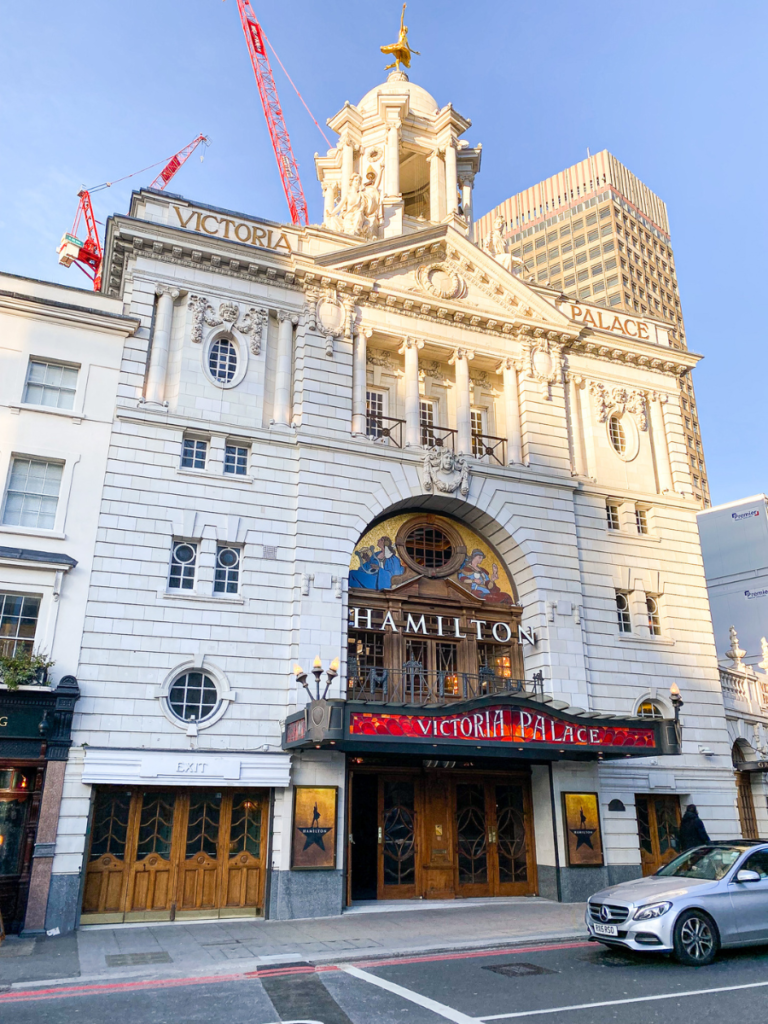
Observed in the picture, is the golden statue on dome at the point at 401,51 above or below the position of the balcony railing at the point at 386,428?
above

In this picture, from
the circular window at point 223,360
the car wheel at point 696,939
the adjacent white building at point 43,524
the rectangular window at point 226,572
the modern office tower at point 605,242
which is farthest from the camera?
the modern office tower at point 605,242

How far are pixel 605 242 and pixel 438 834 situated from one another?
93672 millimetres

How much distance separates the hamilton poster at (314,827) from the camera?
19.3 metres

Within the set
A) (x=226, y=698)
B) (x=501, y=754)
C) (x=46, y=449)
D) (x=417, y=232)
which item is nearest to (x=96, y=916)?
(x=226, y=698)

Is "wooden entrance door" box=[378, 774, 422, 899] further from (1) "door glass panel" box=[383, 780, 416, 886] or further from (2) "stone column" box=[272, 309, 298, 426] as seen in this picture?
(2) "stone column" box=[272, 309, 298, 426]

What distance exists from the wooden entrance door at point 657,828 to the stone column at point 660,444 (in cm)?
1079

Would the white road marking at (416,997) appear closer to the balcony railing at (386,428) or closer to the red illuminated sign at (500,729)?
the red illuminated sign at (500,729)

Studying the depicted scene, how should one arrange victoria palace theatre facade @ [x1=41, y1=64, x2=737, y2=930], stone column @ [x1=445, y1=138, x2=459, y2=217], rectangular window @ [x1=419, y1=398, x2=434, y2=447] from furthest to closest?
stone column @ [x1=445, y1=138, x2=459, y2=217]
rectangular window @ [x1=419, y1=398, x2=434, y2=447]
victoria palace theatre facade @ [x1=41, y1=64, x2=737, y2=930]

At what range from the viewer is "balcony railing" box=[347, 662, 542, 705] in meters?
22.6

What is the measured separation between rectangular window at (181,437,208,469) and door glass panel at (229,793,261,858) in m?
9.20

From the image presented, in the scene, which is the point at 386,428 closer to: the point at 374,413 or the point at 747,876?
the point at 374,413

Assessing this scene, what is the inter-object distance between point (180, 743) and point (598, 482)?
1672 centimetres

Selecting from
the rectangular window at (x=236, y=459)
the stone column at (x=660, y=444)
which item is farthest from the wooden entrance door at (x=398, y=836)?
the stone column at (x=660, y=444)

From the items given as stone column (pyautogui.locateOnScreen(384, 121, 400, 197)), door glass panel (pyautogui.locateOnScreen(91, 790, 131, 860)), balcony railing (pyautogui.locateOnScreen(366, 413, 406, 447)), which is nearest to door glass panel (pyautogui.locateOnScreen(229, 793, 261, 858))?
door glass panel (pyautogui.locateOnScreen(91, 790, 131, 860))
